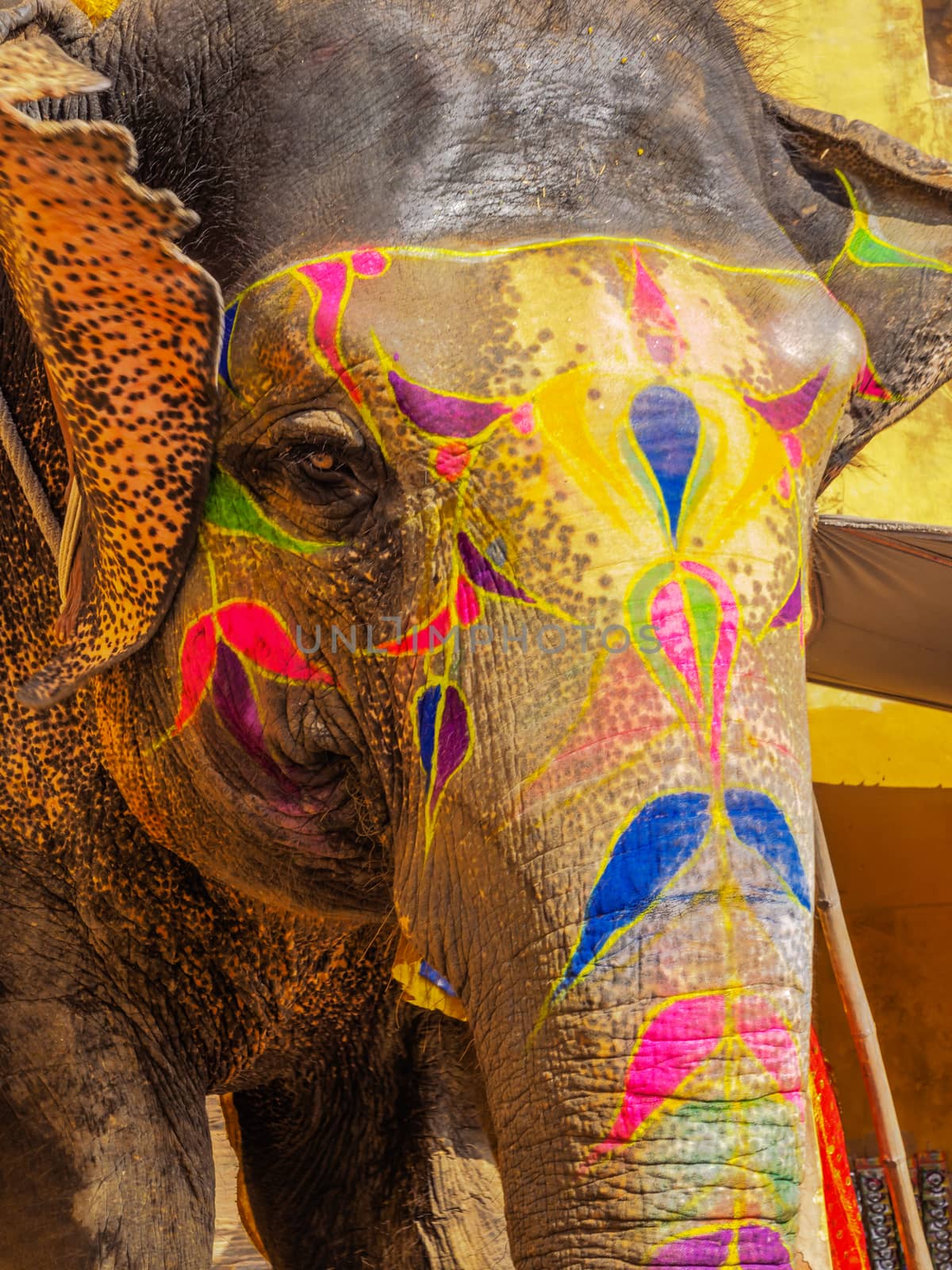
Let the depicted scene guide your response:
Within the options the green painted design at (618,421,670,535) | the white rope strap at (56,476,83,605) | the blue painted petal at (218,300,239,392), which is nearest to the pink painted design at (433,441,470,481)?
the green painted design at (618,421,670,535)

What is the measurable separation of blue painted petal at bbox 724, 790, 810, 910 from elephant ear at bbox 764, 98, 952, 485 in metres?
0.56

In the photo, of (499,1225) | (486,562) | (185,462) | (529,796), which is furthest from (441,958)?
(499,1225)

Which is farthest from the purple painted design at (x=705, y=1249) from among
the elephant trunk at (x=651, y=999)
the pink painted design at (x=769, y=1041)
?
the pink painted design at (x=769, y=1041)

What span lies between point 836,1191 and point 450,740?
7.59ft

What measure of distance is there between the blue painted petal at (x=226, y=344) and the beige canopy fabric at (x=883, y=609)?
1437mm

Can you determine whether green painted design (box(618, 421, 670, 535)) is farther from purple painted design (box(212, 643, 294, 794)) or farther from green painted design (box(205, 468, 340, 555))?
purple painted design (box(212, 643, 294, 794))

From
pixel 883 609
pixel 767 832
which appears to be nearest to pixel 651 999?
pixel 767 832

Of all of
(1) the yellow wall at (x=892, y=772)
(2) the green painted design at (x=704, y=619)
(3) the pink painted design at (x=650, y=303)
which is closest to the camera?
(2) the green painted design at (x=704, y=619)

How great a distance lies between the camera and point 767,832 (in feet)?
3.90

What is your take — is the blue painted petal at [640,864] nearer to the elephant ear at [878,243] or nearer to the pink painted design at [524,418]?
the pink painted design at [524,418]

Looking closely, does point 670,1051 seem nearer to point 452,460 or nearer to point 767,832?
point 767,832

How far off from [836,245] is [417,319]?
0.54 meters

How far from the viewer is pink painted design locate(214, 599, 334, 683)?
142cm

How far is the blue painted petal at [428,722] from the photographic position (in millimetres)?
1300
